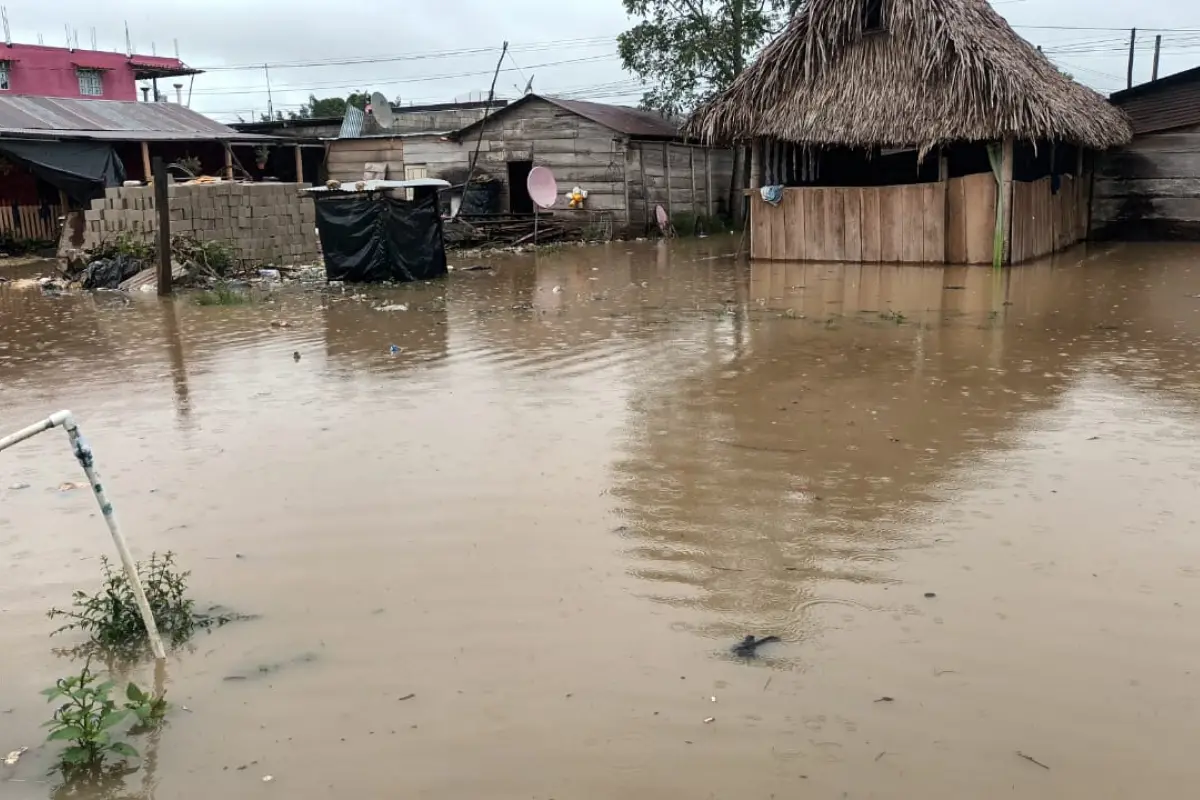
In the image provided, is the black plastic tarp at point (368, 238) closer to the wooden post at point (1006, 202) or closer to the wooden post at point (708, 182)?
the wooden post at point (1006, 202)

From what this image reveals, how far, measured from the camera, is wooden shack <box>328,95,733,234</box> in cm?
2216

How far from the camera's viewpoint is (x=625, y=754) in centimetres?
296

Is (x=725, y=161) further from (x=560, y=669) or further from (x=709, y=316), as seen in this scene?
(x=560, y=669)

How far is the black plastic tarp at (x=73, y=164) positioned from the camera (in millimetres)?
19594

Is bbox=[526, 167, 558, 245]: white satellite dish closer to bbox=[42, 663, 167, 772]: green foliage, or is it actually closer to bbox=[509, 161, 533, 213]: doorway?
bbox=[509, 161, 533, 213]: doorway

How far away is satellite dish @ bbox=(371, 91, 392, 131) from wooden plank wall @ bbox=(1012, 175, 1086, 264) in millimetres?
16171

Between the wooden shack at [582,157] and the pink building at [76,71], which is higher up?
the pink building at [76,71]

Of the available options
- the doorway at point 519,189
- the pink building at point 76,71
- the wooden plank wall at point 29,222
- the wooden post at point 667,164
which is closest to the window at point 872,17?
the wooden post at point 667,164

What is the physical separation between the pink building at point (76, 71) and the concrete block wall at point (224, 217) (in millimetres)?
20002

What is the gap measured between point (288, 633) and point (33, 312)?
11.1m

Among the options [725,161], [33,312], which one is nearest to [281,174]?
[725,161]

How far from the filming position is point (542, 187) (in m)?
20.0

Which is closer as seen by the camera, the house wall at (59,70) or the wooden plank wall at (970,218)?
the wooden plank wall at (970,218)

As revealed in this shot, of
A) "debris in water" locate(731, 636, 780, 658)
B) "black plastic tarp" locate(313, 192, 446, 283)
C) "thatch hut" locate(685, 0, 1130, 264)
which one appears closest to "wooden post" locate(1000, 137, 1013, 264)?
"thatch hut" locate(685, 0, 1130, 264)
